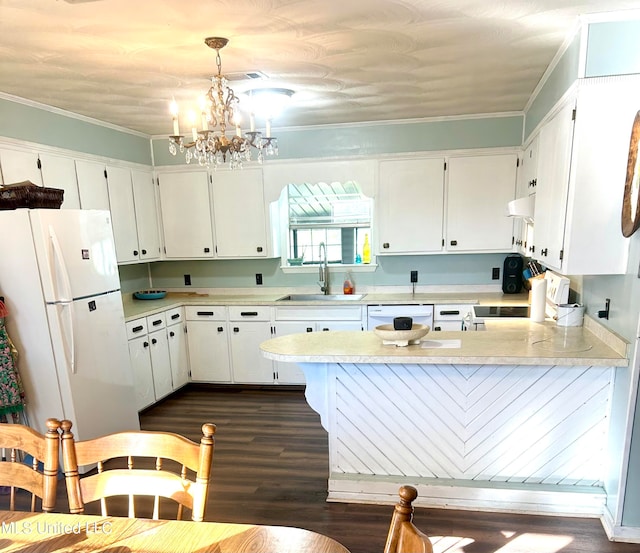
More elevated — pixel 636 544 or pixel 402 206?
pixel 402 206

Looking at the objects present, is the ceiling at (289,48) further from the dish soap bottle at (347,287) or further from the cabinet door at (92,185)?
the dish soap bottle at (347,287)

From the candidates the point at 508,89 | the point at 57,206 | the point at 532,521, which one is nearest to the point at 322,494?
the point at 532,521

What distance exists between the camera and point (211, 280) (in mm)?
4645

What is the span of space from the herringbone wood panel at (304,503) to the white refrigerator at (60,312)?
1.88 ft

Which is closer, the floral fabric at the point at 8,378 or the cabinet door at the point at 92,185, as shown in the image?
the floral fabric at the point at 8,378

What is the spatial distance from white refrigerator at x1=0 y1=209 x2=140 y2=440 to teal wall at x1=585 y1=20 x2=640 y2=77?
3049 millimetres

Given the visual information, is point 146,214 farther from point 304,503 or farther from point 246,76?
point 304,503

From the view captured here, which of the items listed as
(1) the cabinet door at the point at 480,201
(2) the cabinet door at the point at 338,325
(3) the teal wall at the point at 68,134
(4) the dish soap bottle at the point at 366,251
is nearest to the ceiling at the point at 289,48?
(3) the teal wall at the point at 68,134

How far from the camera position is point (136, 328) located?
3.54 meters

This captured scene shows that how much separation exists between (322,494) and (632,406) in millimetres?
1699

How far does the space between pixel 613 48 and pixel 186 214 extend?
368cm

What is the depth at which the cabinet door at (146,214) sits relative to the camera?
159 inches

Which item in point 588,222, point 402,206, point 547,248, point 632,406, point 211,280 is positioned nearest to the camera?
point 632,406

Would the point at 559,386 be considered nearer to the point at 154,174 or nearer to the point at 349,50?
the point at 349,50
